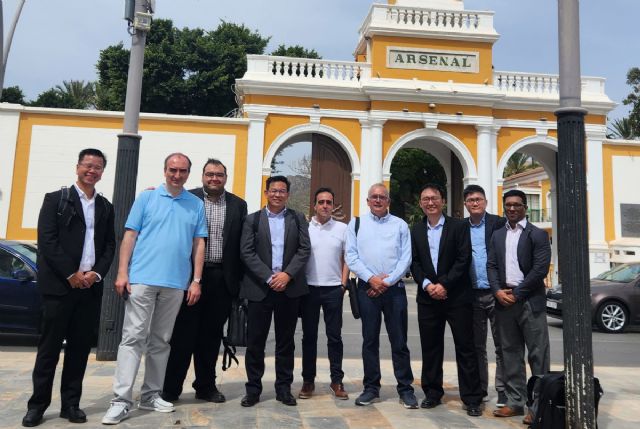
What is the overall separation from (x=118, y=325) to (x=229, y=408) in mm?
2406

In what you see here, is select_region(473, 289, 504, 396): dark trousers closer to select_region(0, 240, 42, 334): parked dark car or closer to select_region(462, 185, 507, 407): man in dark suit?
select_region(462, 185, 507, 407): man in dark suit

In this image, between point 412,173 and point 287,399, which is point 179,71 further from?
point 287,399

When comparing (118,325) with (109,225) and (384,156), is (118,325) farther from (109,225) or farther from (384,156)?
(384,156)

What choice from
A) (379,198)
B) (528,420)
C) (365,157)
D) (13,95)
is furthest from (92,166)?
(13,95)

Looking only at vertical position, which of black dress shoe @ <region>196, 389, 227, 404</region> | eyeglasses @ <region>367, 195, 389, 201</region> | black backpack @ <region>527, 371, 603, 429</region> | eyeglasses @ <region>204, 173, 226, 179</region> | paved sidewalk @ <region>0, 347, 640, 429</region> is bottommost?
paved sidewalk @ <region>0, 347, 640, 429</region>

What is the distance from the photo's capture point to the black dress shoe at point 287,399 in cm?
425

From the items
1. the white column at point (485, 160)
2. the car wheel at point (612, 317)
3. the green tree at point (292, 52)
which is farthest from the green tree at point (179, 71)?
the car wheel at point (612, 317)

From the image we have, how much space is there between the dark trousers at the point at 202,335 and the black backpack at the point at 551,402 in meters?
2.48

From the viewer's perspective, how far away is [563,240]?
358 centimetres

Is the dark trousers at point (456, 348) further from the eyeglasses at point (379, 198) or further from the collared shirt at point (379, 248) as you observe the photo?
the eyeglasses at point (379, 198)

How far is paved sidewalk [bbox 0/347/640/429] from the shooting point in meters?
3.75

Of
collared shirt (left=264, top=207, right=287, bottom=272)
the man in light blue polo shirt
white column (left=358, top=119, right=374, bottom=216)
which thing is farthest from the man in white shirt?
white column (left=358, top=119, right=374, bottom=216)

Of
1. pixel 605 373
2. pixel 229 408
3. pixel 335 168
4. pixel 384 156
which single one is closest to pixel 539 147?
pixel 384 156

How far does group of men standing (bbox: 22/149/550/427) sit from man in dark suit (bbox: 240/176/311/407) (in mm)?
12
